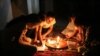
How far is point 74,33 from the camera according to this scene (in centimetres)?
101

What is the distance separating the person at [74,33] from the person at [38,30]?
0.08 meters

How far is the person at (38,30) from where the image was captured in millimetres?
996

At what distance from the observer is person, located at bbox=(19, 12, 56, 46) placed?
996 mm

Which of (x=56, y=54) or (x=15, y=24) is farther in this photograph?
(x=15, y=24)

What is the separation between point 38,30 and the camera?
1023mm

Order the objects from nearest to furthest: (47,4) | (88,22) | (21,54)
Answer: (21,54) → (88,22) → (47,4)

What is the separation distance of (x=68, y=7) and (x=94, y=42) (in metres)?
0.28

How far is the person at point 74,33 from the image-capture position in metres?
0.98

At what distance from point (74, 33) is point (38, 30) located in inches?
7.0

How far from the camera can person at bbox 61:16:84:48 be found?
3.23 feet

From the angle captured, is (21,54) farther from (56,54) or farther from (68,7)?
(68,7)

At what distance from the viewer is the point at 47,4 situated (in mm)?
1135

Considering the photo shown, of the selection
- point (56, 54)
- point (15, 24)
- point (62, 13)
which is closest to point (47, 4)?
point (62, 13)

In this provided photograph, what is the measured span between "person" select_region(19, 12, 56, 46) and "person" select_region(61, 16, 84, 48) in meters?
0.08
